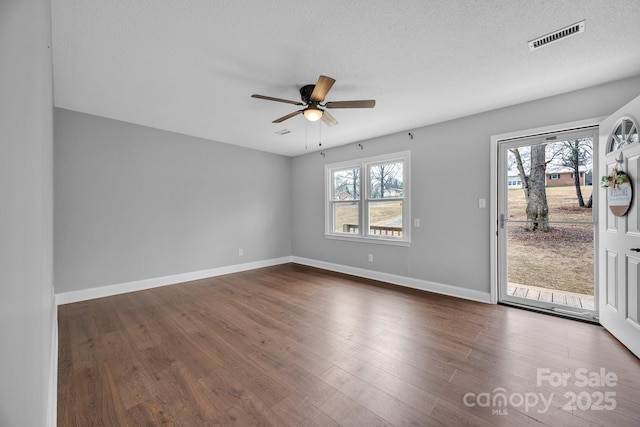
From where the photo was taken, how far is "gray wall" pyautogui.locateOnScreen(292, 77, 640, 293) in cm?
305

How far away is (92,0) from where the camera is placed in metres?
1.74

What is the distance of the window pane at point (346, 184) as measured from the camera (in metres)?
5.28

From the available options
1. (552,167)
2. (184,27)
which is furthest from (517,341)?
(184,27)

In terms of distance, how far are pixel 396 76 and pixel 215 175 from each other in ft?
12.2

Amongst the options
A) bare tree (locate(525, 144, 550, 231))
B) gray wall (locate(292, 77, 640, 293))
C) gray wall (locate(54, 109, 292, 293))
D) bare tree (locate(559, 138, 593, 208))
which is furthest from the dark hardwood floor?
bare tree (locate(559, 138, 593, 208))

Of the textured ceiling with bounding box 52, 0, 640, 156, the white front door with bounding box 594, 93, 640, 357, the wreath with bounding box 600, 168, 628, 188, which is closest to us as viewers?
the textured ceiling with bounding box 52, 0, 640, 156

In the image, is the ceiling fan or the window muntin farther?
the ceiling fan

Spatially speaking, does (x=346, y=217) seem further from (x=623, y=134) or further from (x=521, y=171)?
(x=623, y=134)

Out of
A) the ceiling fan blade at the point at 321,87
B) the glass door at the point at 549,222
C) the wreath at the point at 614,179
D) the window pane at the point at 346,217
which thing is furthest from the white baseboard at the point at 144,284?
the wreath at the point at 614,179

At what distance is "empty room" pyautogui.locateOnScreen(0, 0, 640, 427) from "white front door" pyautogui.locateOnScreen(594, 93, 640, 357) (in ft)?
0.07

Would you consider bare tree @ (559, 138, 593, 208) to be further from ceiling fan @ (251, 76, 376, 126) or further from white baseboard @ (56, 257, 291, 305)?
white baseboard @ (56, 257, 291, 305)

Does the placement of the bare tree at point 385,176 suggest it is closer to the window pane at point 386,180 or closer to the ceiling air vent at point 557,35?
the window pane at point 386,180

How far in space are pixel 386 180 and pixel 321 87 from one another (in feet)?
8.89

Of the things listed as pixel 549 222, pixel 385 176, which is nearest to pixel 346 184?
pixel 385 176
